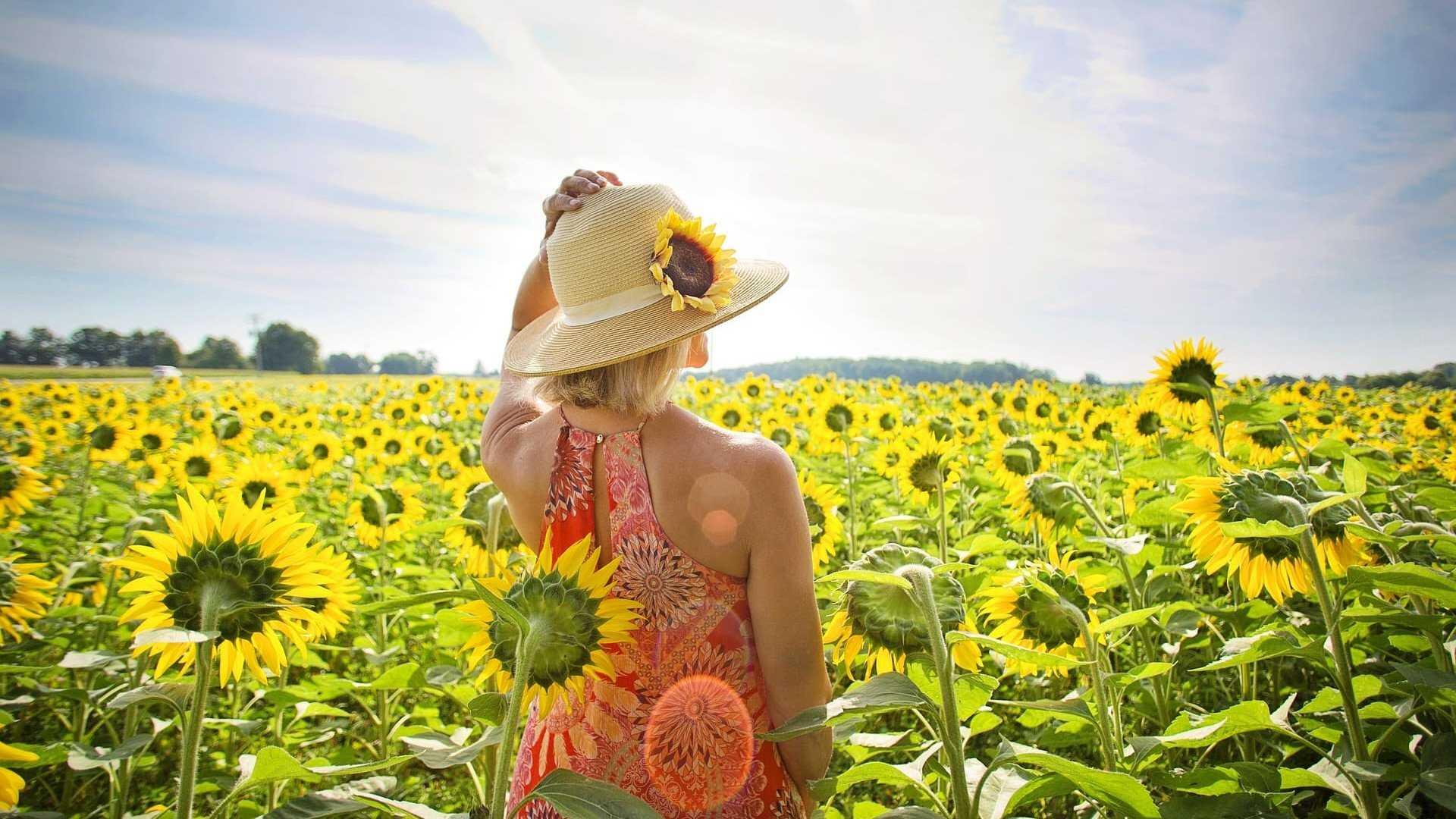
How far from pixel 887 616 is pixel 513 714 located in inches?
27.2

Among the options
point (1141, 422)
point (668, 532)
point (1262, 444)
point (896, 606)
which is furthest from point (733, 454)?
point (1141, 422)

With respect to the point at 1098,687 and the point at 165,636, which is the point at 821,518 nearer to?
the point at 1098,687

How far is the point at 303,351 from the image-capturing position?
70.3 meters

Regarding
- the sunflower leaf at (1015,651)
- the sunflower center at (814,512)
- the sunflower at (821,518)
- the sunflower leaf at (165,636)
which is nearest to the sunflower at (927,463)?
the sunflower at (821,518)

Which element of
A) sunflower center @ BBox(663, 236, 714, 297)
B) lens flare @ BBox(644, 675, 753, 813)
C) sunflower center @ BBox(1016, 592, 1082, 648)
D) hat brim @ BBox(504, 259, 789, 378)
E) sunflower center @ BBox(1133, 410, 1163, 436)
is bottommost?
lens flare @ BBox(644, 675, 753, 813)

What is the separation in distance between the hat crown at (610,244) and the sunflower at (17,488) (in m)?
3.67

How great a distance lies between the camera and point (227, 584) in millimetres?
1325

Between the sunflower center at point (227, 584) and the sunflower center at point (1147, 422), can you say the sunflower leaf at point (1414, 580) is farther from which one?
the sunflower center at point (1147, 422)

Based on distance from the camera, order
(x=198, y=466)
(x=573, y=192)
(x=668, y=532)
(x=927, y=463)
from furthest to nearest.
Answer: (x=198, y=466)
(x=927, y=463)
(x=573, y=192)
(x=668, y=532)

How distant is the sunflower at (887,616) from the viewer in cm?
144

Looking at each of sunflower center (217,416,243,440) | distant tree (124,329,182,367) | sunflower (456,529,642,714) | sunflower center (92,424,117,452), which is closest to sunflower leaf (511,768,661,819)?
sunflower (456,529,642,714)

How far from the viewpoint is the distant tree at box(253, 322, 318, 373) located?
68.8 meters

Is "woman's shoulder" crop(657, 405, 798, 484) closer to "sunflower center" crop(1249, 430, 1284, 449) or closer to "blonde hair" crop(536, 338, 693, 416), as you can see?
"blonde hair" crop(536, 338, 693, 416)

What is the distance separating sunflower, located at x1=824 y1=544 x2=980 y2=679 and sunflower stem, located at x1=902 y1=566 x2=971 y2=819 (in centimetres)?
18
